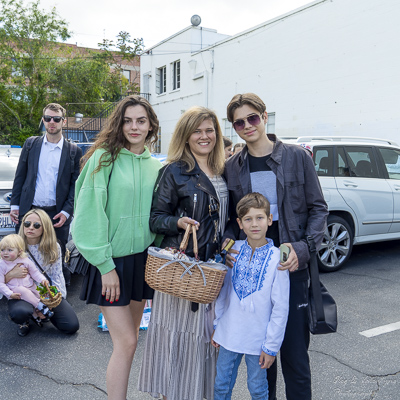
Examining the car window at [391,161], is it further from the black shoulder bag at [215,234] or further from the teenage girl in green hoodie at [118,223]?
the teenage girl in green hoodie at [118,223]

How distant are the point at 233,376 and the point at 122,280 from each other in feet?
2.78

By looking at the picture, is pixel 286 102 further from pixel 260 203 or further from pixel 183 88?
pixel 260 203

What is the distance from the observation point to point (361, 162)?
6.22 metres

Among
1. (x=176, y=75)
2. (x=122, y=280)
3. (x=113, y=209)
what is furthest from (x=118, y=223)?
(x=176, y=75)

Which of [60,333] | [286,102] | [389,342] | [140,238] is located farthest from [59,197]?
[286,102]

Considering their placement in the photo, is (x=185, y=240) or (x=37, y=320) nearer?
(x=185, y=240)

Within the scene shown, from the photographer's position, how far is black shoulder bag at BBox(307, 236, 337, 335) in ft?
7.68

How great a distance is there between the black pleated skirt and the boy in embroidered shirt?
563mm

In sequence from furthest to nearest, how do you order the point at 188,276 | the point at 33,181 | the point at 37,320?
the point at 33,181 → the point at 37,320 → the point at 188,276

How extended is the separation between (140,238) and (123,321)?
0.49 m

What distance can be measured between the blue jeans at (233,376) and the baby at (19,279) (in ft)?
7.11

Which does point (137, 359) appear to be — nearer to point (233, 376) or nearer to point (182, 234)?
point (233, 376)

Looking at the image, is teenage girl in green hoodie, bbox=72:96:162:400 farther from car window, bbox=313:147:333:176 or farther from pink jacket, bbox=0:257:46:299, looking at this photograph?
car window, bbox=313:147:333:176

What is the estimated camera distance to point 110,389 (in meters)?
2.43
